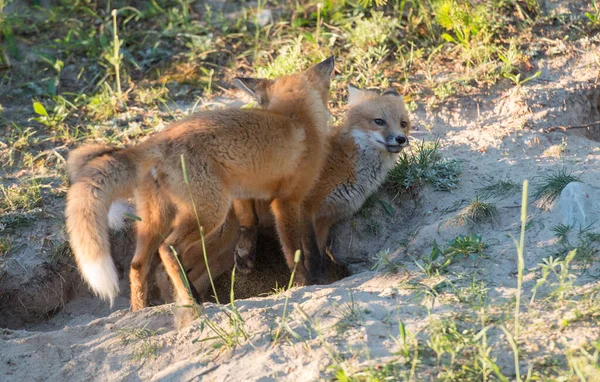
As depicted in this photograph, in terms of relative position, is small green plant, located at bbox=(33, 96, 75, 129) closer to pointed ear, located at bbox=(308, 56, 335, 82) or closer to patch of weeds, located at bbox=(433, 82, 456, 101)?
pointed ear, located at bbox=(308, 56, 335, 82)

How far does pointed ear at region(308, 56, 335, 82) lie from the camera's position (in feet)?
18.4

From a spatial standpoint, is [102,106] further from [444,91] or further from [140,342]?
[140,342]

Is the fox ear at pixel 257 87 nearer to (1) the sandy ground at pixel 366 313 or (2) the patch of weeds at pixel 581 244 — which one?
(1) the sandy ground at pixel 366 313

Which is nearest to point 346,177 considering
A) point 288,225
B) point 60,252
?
point 288,225

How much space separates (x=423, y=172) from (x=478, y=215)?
0.80 meters

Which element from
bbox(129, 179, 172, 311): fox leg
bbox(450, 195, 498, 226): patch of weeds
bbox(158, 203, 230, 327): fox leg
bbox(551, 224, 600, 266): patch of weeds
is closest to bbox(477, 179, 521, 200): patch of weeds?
bbox(450, 195, 498, 226): patch of weeds

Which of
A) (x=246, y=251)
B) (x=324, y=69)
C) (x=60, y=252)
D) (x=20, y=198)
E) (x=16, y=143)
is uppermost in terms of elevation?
(x=324, y=69)

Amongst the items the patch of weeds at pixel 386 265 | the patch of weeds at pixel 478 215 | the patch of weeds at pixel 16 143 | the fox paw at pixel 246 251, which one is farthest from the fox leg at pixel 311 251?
the patch of weeds at pixel 16 143

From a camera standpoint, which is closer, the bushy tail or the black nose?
the bushy tail

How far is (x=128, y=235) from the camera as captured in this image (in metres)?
5.76

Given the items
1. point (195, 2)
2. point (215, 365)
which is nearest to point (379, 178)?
point (215, 365)

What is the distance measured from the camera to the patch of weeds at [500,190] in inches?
208

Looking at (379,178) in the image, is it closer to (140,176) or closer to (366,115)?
(366,115)

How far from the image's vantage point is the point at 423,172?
18.9 ft
